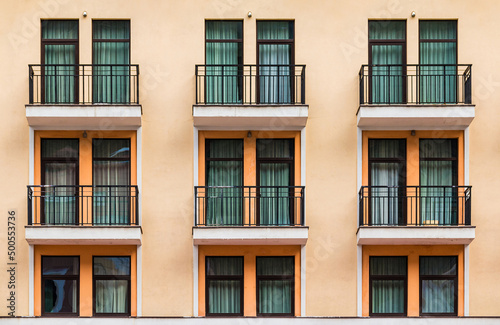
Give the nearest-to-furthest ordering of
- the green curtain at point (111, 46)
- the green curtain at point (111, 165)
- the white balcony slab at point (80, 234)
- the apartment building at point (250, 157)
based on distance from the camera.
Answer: the white balcony slab at point (80, 234) → the apartment building at point (250, 157) → the green curtain at point (111, 165) → the green curtain at point (111, 46)

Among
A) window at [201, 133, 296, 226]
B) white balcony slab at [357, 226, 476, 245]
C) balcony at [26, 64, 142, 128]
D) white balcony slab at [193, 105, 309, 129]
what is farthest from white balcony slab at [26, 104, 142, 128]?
white balcony slab at [357, 226, 476, 245]

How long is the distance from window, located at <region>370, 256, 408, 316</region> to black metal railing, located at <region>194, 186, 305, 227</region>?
2151 millimetres

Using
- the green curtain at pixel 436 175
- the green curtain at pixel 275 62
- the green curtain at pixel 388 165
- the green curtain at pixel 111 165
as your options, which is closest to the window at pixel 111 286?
the green curtain at pixel 111 165

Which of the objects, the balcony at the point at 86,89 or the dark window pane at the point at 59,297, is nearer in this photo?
the balcony at the point at 86,89

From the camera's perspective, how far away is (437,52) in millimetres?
18016

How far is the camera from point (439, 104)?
1709cm

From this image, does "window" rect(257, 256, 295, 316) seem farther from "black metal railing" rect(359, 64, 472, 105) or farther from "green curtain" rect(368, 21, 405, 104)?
"green curtain" rect(368, 21, 405, 104)

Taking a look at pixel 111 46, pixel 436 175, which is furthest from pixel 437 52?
pixel 111 46

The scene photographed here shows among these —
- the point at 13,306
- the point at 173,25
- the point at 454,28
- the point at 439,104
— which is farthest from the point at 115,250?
the point at 454,28

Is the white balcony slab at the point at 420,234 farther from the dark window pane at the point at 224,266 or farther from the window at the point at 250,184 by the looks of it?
the dark window pane at the point at 224,266

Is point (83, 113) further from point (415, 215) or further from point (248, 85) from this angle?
point (415, 215)

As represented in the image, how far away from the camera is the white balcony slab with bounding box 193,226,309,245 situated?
1677 cm

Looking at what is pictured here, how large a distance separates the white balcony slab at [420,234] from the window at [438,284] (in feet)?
2.96

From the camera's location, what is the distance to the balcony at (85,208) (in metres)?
17.0
